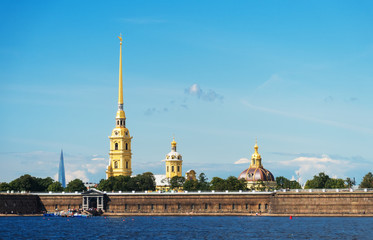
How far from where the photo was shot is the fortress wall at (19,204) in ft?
540

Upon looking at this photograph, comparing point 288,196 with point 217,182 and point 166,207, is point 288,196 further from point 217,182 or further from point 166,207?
point 217,182

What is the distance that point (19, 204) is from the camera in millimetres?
168375

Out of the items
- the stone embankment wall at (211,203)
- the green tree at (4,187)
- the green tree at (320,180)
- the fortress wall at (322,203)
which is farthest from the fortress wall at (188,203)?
the green tree at (4,187)

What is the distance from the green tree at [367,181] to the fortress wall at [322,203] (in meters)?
33.4

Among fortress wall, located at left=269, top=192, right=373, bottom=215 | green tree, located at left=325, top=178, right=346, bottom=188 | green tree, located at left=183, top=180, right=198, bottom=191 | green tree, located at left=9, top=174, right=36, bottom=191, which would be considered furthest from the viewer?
green tree, located at left=183, top=180, right=198, bottom=191

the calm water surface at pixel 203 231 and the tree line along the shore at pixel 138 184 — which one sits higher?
the tree line along the shore at pixel 138 184

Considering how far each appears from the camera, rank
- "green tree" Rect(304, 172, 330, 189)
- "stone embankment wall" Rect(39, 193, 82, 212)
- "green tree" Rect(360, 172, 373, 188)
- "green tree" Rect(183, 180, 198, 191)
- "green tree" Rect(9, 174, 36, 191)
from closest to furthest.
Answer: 1. "stone embankment wall" Rect(39, 193, 82, 212)
2. "green tree" Rect(360, 172, 373, 188)
3. "green tree" Rect(304, 172, 330, 189)
4. "green tree" Rect(9, 174, 36, 191)
5. "green tree" Rect(183, 180, 198, 191)

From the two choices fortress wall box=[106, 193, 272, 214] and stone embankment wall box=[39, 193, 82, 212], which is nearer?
fortress wall box=[106, 193, 272, 214]

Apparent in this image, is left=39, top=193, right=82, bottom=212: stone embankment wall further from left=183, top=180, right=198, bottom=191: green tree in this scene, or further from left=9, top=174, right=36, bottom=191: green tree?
left=183, top=180, right=198, bottom=191: green tree

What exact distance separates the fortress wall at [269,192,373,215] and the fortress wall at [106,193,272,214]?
394cm

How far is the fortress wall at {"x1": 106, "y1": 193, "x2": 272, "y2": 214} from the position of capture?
16038 centimetres

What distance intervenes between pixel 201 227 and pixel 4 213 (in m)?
65.3

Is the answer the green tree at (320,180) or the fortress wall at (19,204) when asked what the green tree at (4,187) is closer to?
the fortress wall at (19,204)

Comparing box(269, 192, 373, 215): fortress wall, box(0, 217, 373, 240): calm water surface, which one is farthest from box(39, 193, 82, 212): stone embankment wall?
box(0, 217, 373, 240): calm water surface
